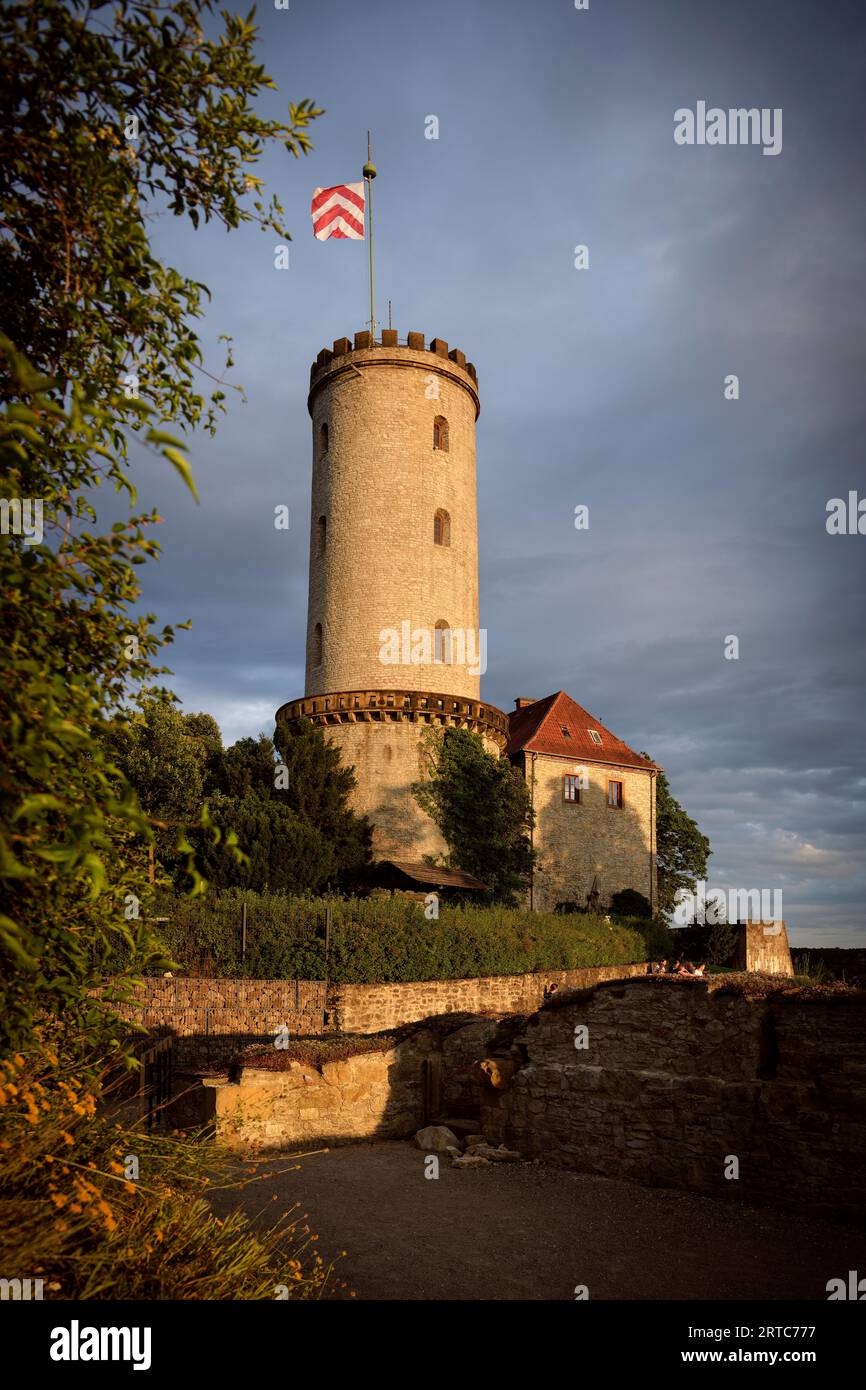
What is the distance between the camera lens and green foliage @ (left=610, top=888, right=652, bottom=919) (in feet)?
123

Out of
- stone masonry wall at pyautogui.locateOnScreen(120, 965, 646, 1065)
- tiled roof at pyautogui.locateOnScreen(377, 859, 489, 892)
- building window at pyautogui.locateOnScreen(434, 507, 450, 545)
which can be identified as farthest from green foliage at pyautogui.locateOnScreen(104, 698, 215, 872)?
building window at pyautogui.locateOnScreen(434, 507, 450, 545)

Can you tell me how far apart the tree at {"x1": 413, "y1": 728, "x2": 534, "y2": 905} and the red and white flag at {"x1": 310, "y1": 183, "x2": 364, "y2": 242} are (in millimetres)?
16322

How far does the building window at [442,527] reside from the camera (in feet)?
112

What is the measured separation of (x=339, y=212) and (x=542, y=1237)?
27.1 metres

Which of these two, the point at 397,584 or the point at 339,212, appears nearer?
the point at 339,212

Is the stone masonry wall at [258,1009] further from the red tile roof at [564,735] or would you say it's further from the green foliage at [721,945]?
the red tile roof at [564,735]

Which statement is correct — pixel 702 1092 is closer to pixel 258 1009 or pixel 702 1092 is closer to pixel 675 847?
pixel 258 1009

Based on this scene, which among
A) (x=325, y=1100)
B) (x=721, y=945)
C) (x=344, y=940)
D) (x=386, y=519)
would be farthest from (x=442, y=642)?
(x=325, y=1100)

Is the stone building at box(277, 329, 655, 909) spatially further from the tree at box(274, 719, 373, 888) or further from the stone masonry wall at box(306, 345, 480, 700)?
the tree at box(274, 719, 373, 888)

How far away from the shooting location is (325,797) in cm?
2869

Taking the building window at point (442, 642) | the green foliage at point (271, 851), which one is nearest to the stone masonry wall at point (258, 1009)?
the green foliage at point (271, 851)

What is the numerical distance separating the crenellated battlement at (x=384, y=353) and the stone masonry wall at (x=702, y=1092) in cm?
2794
